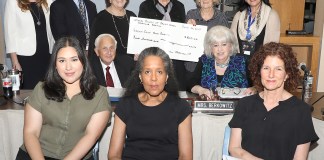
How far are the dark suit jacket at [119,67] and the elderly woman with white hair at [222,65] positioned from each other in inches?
29.2

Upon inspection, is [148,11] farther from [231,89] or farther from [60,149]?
[60,149]

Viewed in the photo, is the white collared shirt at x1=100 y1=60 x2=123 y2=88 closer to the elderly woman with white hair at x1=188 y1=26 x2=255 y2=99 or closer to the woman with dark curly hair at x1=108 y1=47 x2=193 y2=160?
the elderly woman with white hair at x1=188 y1=26 x2=255 y2=99

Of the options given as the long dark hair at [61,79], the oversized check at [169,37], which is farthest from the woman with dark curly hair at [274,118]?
the oversized check at [169,37]

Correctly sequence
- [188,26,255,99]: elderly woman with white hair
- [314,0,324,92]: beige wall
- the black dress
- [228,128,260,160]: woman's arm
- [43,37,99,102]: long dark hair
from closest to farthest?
1. [228,128,260,160]: woman's arm
2. [43,37,99,102]: long dark hair
3. [188,26,255,99]: elderly woman with white hair
4. the black dress
5. [314,0,324,92]: beige wall

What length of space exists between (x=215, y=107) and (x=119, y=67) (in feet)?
4.07

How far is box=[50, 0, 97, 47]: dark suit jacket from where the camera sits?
4.17 metres

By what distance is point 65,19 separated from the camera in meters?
4.21

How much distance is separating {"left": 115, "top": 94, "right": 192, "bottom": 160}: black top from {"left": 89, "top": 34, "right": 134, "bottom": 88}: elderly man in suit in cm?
120

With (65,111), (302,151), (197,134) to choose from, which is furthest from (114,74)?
(302,151)

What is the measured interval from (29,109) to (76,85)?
0.36 meters

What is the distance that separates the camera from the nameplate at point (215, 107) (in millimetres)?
3025

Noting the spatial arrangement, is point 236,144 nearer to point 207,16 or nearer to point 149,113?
point 149,113

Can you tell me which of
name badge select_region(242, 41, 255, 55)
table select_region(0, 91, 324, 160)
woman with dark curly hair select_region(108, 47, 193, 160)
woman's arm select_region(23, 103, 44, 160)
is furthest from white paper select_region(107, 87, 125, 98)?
name badge select_region(242, 41, 255, 55)

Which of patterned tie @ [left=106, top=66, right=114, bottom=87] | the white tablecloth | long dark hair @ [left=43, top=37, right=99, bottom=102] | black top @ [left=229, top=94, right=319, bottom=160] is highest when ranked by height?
long dark hair @ [left=43, top=37, right=99, bottom=102]
